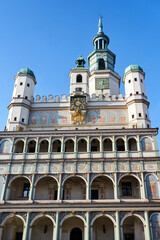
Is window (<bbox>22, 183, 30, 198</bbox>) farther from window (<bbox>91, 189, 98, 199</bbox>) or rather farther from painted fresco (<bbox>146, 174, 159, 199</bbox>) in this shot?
painted fresco (<bbox>146, 174, 159, 199</bbox>)

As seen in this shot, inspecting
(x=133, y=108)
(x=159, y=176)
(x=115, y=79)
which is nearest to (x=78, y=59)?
(x=115, y=79)

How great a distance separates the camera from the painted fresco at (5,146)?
2665 centimetres

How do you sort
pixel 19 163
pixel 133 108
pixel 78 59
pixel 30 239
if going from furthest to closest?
pixel 78 59 < pixel 133 108 < pixel 19 163 < pixel 30 239

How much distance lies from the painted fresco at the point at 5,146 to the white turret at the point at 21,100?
2.37 meters

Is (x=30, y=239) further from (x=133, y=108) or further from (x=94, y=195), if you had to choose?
(x=133, y=108)

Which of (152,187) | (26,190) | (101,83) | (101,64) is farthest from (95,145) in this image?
(101,64)

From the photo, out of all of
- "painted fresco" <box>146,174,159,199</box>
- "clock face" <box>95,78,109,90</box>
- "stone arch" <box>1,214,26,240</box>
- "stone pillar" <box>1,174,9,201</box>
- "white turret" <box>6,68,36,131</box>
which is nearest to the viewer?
"stone arch" <box>1,214,26,240</box>

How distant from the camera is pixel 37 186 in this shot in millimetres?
26016

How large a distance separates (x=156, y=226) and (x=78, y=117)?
1406 cm

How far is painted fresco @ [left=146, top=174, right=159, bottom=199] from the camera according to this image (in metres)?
23.3

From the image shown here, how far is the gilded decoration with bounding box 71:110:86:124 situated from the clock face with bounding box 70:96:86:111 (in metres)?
0.55

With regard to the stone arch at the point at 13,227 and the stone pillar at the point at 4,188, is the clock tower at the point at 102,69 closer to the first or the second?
the stone pillar at the point at 4,188

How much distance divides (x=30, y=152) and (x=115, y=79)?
55.6ft

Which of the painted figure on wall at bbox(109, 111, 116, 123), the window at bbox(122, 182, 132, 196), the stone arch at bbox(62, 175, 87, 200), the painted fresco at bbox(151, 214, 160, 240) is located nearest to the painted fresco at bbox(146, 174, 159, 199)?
the painted fresco at bbox(151, 214, 160, 240)
